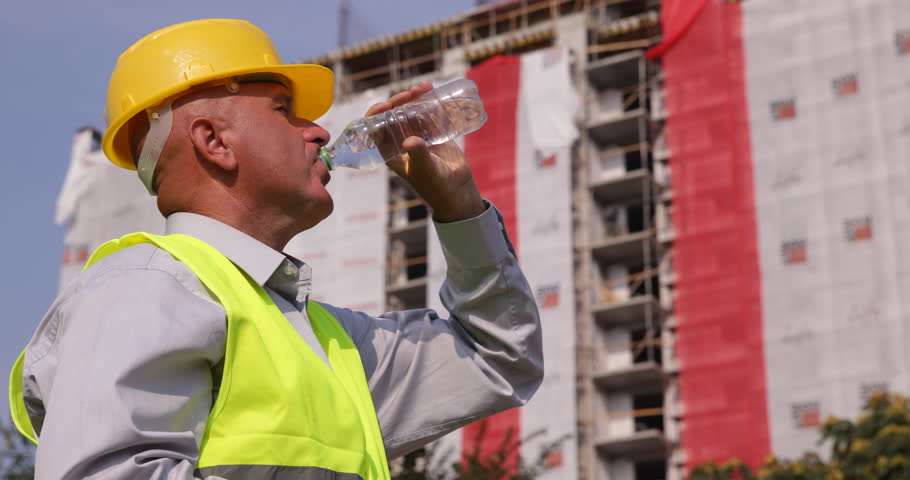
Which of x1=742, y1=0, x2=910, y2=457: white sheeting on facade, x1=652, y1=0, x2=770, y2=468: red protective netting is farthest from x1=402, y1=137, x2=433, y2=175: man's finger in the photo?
x1=652, y1=0, x2=770, y2=468: red protective netting

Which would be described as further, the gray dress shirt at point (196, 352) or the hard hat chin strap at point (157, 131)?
the hard hat chin strap at point (157, 131)

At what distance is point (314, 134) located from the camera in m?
2.76

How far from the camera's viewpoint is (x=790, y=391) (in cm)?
2769

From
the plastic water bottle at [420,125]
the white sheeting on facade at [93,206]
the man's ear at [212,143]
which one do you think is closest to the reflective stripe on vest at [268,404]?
the man's ear at [212,143]

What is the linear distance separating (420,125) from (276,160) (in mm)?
953

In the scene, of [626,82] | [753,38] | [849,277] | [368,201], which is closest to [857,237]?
[849,277]

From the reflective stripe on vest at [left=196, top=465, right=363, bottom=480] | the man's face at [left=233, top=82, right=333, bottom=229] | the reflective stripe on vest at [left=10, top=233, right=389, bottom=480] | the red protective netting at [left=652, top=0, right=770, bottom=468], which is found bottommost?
the reflective stripe on vest at [left=196, top=465, right=363, bottom=480]

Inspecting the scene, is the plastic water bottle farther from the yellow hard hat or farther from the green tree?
the green tree

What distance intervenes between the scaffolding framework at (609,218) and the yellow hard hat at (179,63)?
27391 mm

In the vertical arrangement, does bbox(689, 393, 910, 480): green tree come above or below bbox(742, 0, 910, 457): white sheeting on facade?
below

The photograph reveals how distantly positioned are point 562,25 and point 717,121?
643 cm

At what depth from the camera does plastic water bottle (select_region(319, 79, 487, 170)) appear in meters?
3.21

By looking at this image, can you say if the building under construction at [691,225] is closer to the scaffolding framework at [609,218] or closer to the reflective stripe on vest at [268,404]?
the scaffolding framework at [609,218]

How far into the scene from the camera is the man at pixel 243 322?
2033 mm
